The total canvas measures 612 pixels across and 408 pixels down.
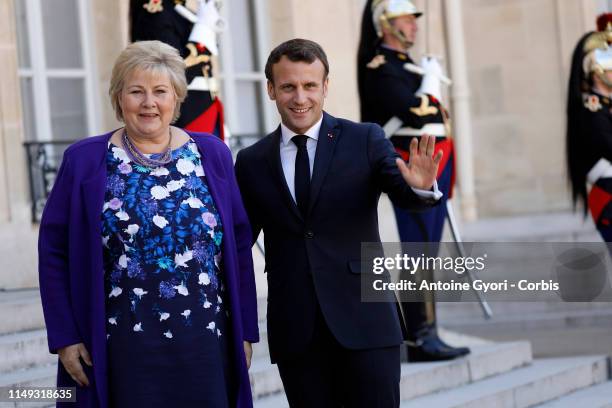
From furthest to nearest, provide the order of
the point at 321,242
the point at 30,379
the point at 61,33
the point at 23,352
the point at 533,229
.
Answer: the point at 533,229, the point at 61,33, the point at 23,352, the point at 30,379, the point at 321,242

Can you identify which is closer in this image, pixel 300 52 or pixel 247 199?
pixel 300 52

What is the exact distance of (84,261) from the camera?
3.71m

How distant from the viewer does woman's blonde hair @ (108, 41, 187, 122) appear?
3744mm

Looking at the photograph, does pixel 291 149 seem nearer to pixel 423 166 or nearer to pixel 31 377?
pixel 423 166

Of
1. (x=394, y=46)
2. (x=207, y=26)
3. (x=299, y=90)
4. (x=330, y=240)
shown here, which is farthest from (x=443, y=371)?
(x=299, y=90)

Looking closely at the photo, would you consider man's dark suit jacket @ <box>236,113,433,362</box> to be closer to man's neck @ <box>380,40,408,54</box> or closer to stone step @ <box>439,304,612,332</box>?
man's neck @ <box>380,40,408,54</box>

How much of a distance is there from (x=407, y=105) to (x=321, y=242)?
289 centimetres

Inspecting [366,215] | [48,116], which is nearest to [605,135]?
[48,116]

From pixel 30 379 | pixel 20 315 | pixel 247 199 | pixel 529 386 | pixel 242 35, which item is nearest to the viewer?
pixel 247 199

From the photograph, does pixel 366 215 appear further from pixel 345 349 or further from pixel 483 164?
pixel 483 164

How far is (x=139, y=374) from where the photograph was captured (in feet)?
12.0

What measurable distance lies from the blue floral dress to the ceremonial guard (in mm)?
2471

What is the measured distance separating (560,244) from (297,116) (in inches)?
329

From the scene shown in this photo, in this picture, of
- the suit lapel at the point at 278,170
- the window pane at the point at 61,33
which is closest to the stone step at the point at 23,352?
the suit lapel at the point at 278,170
